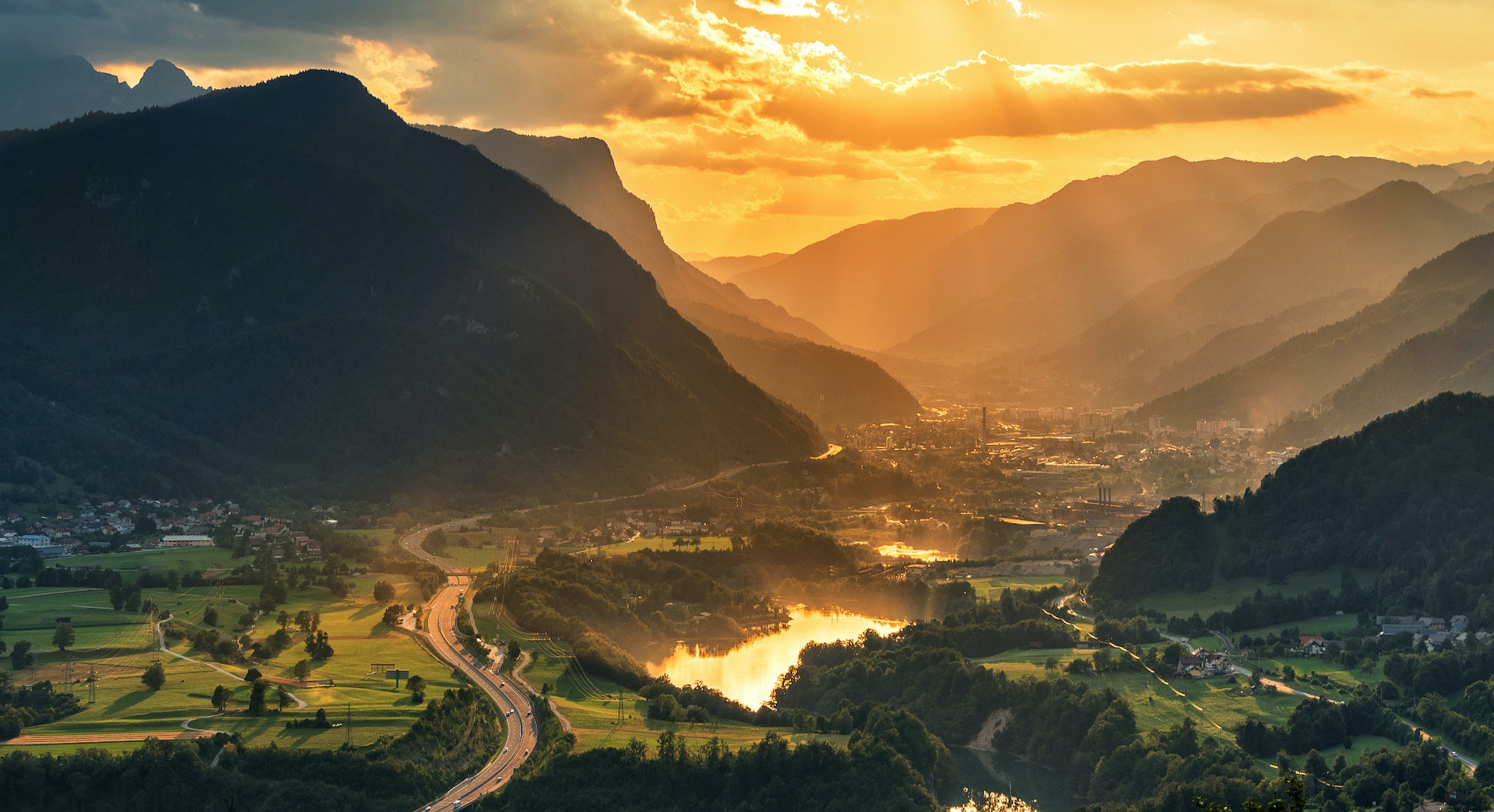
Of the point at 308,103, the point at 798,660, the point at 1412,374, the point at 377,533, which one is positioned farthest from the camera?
the point at 308,103

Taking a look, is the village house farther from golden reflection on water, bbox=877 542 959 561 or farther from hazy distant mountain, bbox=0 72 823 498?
hazy distant mountain, bbox=0 72 823 498

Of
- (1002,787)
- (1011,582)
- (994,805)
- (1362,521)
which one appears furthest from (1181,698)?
(1011,582)

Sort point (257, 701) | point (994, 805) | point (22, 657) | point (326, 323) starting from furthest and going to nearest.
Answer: point (326, 323) < point (22, 657) < point (994, 805) < point (257, 701)

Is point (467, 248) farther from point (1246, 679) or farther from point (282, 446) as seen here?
point (1246, 679)

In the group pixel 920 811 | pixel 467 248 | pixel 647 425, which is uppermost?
pixel 467 248

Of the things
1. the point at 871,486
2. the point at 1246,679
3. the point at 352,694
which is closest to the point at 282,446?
the point at 871,486

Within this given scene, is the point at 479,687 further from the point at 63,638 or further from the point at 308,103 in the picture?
the point at 308,103

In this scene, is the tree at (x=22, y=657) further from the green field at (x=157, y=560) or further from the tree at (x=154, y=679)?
the green field at (x=157, y=560)
